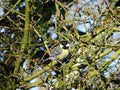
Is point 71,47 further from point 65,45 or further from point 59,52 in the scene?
point 59,52

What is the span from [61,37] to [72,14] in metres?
0.24

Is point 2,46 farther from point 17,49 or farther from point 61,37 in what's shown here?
point 61,37

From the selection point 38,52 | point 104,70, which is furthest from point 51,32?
point 104,70

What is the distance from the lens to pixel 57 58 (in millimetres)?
3797

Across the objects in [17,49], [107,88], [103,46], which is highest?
[17,49]

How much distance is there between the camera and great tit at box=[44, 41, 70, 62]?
375cm

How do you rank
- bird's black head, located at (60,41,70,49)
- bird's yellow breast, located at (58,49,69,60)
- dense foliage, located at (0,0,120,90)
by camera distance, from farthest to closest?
1. bird's yellow breast, located at (58,49,69,60)
2. bird's black head, located at (60,41,70,49)
3. dense foliage, located at (0,0,120,90)

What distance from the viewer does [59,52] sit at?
150 inches

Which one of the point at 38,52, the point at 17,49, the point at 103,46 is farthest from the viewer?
the point at 38,52

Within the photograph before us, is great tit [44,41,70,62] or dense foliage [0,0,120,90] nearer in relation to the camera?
dense foliage [0,0,120,90]

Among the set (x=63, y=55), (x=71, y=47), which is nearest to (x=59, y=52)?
(x=63, y=55)

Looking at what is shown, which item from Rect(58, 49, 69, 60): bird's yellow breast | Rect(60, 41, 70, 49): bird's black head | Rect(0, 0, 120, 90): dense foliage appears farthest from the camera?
Rect(58, 49, 69, 60): bird's yellow breast

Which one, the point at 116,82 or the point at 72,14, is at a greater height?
the point at 72,14

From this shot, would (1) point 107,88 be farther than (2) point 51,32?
No
